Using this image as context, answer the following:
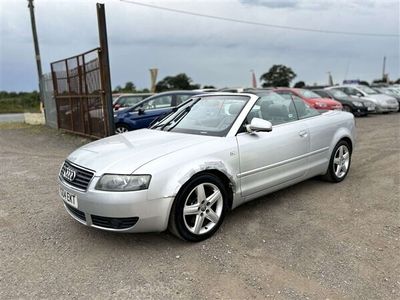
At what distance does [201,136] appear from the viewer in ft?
12.7

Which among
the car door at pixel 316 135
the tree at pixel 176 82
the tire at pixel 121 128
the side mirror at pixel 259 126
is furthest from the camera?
the tree at pixel 176 82

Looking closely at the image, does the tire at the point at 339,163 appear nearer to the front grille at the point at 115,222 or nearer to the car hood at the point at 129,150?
the car hood at the point at 129,150

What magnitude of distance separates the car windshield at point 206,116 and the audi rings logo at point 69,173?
1283mm

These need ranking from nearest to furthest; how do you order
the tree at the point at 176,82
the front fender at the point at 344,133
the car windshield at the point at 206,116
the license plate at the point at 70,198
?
the license plate at the point at 70,198 < the car windshield at the point at 206,116 < the front fender at the point at 344,133 < the tree at the point at 176,82

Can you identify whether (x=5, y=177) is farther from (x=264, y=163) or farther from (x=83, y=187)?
(x=264, y=163)

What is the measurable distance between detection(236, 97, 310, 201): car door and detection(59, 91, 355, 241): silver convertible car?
11mm

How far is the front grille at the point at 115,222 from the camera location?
125 inches

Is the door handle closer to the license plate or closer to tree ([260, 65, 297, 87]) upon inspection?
the license plate

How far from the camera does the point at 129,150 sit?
3545 millimetres

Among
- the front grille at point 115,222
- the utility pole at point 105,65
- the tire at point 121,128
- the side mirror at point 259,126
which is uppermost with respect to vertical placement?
the utility pole at point 105,65

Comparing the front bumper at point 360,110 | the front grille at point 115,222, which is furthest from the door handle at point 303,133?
A: the front bumper at point 360,110

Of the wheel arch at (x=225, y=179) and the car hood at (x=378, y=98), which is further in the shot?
the car hood at (x=378, y=98)

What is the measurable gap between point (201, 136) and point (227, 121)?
406 millimetres

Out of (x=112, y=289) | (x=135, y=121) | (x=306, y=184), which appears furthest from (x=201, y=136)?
(x=135, y=121)
